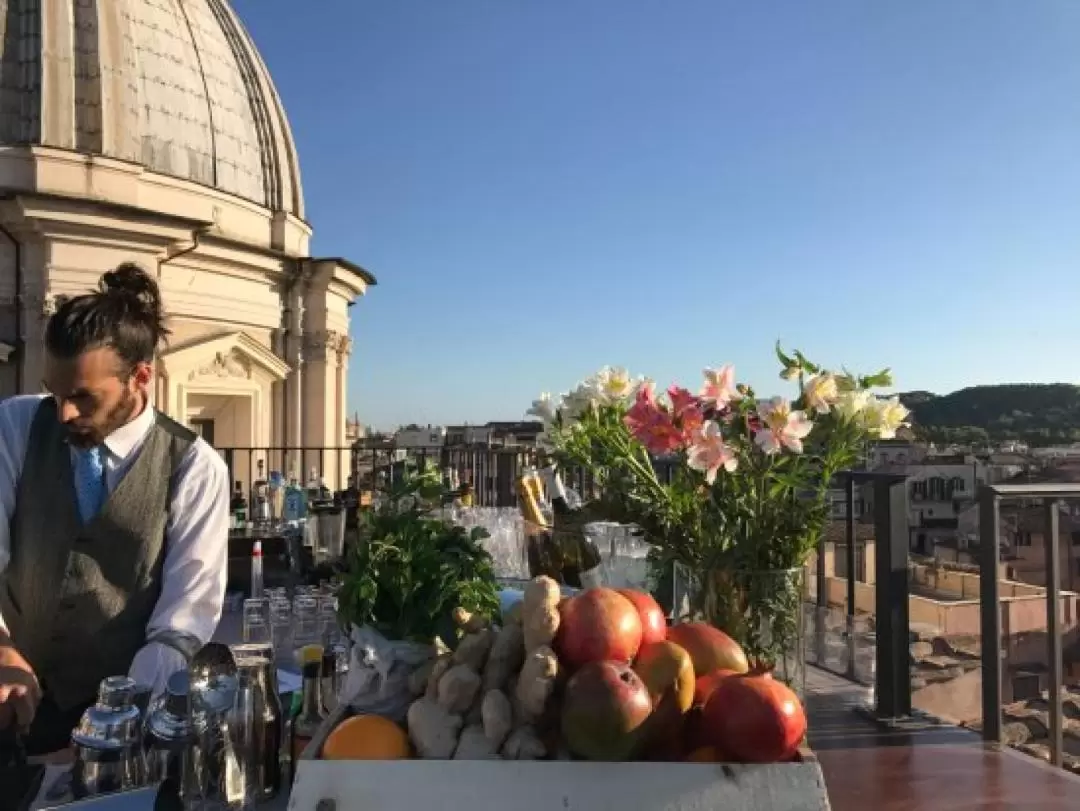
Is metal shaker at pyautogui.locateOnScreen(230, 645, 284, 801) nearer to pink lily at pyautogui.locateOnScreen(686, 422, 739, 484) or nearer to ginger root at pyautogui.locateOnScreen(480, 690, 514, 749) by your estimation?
ginger root at pyautogui.locateOnScreen(480, 690, 514, 749)

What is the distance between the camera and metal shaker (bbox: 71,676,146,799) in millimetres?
1380

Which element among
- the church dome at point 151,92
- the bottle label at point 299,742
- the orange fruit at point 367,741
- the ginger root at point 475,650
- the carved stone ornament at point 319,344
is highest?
the church dome at point 151,92

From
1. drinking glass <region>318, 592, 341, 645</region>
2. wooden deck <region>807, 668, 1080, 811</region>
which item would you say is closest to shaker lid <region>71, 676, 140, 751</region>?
drinking glass <region>318, 592, 341, 645</region>

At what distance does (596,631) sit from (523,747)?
19cm

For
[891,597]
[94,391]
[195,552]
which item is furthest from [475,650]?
[891,597]

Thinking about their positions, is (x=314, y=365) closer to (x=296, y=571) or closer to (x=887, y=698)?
(x=296, y=571)

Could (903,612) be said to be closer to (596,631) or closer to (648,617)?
(648,617)

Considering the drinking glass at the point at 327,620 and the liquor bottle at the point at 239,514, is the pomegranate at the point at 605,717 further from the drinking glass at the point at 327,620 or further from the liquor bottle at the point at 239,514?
the liquor bottle at the point at 239,514

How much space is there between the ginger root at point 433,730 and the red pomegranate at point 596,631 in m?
0.18

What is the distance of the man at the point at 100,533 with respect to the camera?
6.96 ft

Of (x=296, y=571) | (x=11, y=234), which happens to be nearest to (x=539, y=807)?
(x=296, y=571)

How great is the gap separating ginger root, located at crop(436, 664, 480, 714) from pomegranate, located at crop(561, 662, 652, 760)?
14 centimetres

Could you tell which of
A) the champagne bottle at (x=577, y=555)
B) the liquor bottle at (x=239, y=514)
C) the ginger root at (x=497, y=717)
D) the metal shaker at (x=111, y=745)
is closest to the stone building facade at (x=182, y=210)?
the liquor bottle at (x=239, y=514)

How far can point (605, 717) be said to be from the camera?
1092 millimetres
